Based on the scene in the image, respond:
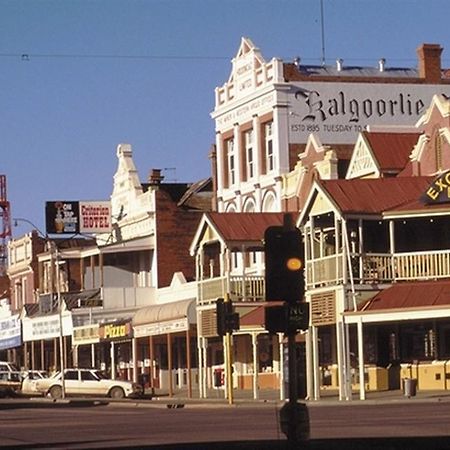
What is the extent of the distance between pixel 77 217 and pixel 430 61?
25579 mm

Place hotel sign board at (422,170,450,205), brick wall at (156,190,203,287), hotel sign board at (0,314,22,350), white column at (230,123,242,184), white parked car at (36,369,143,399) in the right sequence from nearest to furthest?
hotel sign board at (422,170,450,205) → white parked car at (36,369,143,399) → white column at (230,123,242,184) → brick wall at (156,190,203,287) → hotel sign board at (0,314,22,350)

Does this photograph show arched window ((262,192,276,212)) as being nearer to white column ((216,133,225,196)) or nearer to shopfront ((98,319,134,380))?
white column ((216,133,225,196))

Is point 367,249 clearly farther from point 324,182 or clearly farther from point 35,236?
point 35,236

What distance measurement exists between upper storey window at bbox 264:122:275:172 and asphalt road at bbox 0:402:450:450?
22203 millimetres

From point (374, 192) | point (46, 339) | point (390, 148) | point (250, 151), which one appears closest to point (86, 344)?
point (46, 339)

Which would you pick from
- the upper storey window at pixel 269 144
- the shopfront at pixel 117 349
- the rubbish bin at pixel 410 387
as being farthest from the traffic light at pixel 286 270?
the shopfront at pixel 117 349

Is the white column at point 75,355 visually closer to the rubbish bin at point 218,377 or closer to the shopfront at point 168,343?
the shopfront at point 168,343

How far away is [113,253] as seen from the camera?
3184 inches

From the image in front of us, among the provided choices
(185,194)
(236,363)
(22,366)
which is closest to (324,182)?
(236,363)

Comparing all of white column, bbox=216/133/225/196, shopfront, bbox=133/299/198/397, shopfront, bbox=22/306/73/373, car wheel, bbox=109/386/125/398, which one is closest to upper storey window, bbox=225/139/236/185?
white column, bbox=216/133/225/196

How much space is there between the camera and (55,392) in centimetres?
6656

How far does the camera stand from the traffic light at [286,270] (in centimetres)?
2123

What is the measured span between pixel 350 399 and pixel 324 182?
25.1 feet

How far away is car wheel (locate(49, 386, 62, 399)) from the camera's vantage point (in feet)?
217
